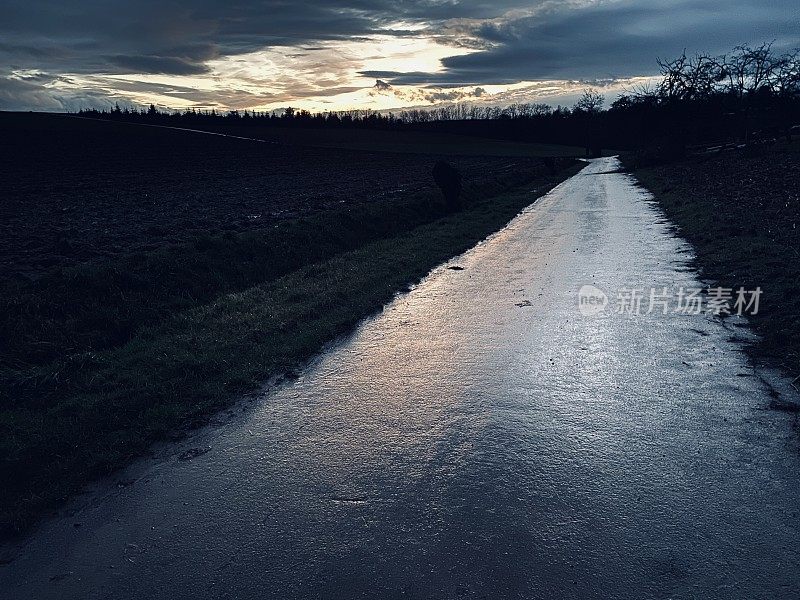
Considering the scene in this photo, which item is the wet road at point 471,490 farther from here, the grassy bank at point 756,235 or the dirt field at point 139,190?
the dirt field at point 139,190

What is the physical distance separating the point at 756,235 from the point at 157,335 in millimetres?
12913

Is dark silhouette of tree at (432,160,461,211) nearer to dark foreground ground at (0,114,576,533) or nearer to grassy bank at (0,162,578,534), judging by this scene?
dark foreground ground at (0,114,576,533)

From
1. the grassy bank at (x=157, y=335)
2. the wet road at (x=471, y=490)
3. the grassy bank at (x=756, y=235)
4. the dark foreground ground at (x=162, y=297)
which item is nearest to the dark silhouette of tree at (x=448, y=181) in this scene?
the dark foreground ground at (x=162, y=297)

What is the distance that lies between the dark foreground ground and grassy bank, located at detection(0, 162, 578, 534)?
2 centimetres

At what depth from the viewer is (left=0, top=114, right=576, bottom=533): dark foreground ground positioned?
6.06 m

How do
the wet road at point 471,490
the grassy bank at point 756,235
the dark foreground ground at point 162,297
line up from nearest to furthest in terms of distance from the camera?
the wet road at point 471,490, the dark foreground ground at point 162,297, the grassy bank at point 756,235

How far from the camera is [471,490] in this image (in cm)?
460

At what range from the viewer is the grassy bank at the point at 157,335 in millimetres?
5707

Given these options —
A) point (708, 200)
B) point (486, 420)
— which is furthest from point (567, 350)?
point (708, 200)

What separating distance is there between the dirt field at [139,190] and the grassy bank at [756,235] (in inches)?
482

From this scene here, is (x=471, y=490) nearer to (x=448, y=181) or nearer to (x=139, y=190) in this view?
(x=448, y=181)

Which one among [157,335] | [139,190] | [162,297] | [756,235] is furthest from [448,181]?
[157,335]

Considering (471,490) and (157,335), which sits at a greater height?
(471,490)

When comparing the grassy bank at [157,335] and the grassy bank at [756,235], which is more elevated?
the grassy bank at [756,235]
